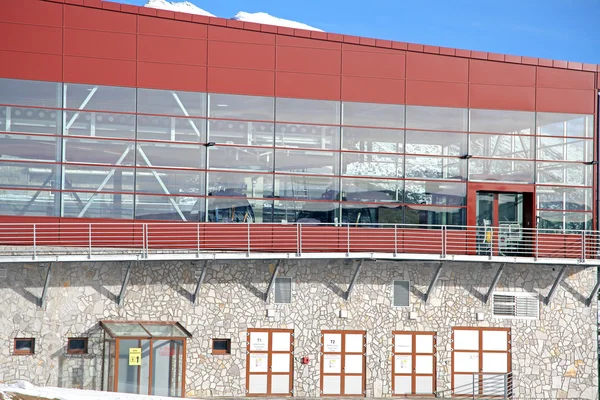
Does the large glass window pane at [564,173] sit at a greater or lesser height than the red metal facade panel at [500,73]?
lesser

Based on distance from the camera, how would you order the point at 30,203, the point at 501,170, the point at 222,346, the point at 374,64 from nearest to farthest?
1. the point at 30,203
2. the point at 222,346
3. the point at 374,64
4. the point at 501,170

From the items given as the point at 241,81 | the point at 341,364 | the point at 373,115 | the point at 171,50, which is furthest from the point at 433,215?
the point at 171,50

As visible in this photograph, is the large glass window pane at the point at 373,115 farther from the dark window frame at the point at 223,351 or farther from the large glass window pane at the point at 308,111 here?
the dark window frame at the point at 223,351

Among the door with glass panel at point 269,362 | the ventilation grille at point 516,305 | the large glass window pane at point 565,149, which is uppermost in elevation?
the large glass window pane at point 565,149

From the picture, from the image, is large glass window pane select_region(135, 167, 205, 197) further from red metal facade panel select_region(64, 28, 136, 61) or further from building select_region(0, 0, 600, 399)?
red metal facade panel select_region(64, 28, 136, 61)

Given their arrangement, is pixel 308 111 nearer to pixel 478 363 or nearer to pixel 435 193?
pixel 435 193

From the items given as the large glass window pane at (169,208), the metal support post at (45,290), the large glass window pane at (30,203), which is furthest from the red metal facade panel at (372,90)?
the metal support post at (45,290)

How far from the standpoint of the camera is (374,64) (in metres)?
29.5

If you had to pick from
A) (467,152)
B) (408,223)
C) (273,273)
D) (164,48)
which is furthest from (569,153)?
(164,48)

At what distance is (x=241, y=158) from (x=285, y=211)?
194 cm

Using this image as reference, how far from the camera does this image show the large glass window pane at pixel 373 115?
95.9 feet

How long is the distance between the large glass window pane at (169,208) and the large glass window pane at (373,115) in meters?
4.98

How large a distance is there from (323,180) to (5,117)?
8909 mm

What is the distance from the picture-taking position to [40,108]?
2688cm
